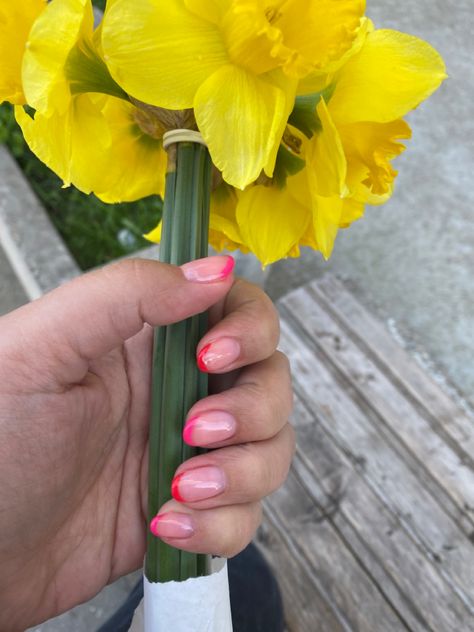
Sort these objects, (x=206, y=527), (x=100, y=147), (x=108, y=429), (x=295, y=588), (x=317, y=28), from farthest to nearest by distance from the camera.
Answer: (x=295, y=588)
(x=108, y=429)
(x=206, y=527)
(x=100, y=147)
(x=317, y=28)

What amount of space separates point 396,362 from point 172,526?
3.05ft

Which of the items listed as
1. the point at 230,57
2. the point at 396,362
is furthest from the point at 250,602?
the point at 230,57

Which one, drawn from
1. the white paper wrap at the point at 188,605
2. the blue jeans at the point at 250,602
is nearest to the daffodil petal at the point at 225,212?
the white paper wrap at the point at 188,605

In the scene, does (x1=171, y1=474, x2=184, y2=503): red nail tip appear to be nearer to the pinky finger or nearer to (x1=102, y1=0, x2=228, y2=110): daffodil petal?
the pinky finger

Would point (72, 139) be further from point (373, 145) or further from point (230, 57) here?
point (373, 145)

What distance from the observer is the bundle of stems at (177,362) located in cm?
57

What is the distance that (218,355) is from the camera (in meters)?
0.65

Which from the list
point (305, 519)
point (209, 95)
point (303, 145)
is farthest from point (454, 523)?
point (209, 95)

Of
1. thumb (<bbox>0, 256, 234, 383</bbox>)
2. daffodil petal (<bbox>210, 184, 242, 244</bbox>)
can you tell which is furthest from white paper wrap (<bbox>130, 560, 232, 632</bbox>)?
daffodil petal (<bbox>210, 184, 242, 244</bbox>)

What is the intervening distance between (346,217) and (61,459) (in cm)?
46

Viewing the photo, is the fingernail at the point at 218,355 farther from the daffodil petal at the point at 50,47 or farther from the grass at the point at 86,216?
the grass at the point at 86,216

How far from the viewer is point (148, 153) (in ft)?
2.13

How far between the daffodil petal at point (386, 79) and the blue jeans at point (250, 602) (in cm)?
83

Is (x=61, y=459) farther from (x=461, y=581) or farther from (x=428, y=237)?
(x=428, y=237)
